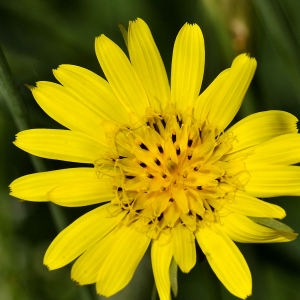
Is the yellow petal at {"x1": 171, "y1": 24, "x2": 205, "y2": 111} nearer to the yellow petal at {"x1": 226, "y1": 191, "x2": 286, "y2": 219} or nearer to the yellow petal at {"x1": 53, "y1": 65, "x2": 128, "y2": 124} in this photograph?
the yellow petal at {"x1": 53, "y1": 65, "x2": 128, "y2": 124}

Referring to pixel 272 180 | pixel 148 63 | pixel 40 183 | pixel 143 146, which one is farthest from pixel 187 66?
pixel 40 183

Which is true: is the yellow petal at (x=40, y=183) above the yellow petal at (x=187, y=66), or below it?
below

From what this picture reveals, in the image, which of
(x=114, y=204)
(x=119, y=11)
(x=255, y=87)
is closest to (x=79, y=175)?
(x=114, y=204)

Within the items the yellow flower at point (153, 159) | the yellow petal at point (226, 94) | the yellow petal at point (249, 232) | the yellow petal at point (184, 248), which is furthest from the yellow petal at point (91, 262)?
the yellow petal at point (226, 94)

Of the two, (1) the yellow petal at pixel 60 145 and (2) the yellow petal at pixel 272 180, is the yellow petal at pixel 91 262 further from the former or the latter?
(2) the yellow petal at pixel 272 180

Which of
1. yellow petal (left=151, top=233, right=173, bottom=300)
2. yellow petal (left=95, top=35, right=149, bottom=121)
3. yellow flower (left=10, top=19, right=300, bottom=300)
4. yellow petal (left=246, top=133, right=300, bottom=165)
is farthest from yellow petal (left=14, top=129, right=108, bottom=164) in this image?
yellow petal (left=246, top=133, right=300, bottom=165)

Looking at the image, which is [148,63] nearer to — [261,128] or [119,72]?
[119,72]
